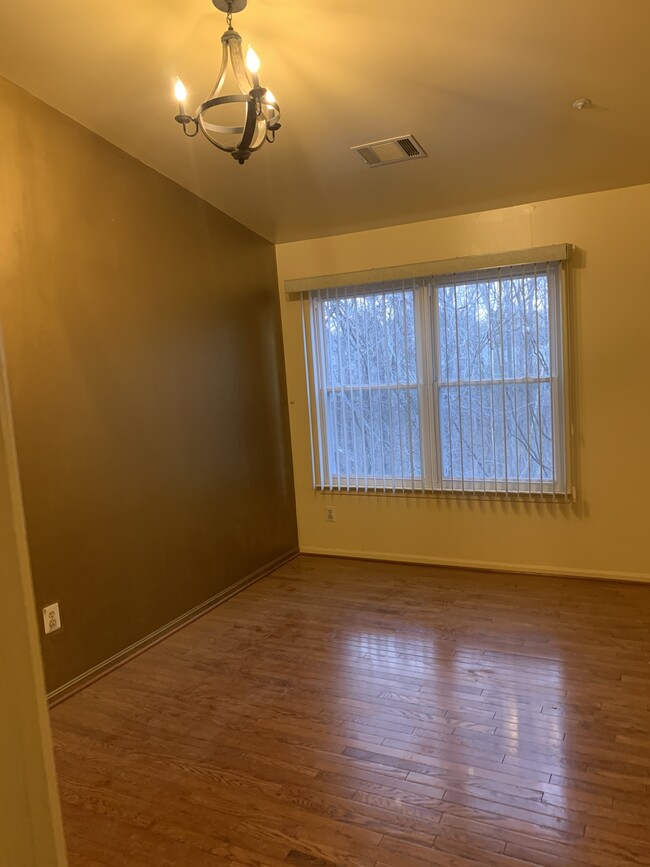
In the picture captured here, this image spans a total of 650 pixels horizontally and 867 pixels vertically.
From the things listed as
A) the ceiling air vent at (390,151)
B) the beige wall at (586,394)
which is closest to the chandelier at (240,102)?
the ceiling air vent at (390,151)

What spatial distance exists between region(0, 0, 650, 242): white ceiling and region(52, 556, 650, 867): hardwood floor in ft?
8.15

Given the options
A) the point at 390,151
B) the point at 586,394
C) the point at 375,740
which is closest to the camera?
the point at 375,740

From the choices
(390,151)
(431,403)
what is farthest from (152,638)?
(390,151)

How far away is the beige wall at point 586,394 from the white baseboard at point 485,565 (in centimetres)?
1

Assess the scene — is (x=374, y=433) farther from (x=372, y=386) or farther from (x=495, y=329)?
(x=495, y=329)

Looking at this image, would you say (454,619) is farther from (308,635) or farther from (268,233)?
(268,233)

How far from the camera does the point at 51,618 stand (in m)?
2.58

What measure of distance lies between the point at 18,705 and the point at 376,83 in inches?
107

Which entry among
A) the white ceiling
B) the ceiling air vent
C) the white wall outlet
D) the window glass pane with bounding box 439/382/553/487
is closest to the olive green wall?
the white wall outlet

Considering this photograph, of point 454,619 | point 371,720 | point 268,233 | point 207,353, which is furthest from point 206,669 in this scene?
point 268,233

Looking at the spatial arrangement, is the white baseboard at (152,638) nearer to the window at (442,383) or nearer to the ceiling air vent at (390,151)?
the window at (442,383)

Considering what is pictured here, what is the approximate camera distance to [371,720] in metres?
2.30

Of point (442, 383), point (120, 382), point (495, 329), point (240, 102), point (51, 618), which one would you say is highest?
point (240, 102)

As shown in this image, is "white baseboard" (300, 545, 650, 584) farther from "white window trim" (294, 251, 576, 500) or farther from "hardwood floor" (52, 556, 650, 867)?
"white window trim" (294, 251, 576, 500)
